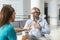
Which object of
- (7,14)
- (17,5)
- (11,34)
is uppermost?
(17,5)

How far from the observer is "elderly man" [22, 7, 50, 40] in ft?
9.33

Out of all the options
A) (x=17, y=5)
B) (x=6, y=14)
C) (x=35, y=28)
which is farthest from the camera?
(x=17, y=5)

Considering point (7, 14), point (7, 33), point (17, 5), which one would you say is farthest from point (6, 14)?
point (17, 5)

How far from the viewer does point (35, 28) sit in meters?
2.91

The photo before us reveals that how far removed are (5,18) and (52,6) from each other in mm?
17063

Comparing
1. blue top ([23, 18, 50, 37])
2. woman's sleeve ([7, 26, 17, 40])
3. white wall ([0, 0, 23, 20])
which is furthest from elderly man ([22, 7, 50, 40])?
white wall ([0, 0, 23, 20])

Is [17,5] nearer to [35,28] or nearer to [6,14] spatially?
[35,28]

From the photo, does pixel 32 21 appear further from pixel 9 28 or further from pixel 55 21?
pixel 55 21

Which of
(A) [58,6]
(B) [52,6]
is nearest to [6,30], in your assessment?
(B) [52,6]

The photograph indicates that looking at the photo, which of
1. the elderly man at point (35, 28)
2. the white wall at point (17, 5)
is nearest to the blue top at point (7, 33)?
the elderly man at point (35, 28)

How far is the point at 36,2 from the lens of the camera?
8.76 meters

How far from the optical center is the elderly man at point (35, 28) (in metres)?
2.84

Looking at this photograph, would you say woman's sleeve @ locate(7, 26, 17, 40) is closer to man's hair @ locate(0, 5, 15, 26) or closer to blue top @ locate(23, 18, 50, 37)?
man's hair @ locate(0, 5, 15, 26)

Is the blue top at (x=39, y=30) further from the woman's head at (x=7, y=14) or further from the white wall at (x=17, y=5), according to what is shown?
the white wall at (x=17, y=5)
